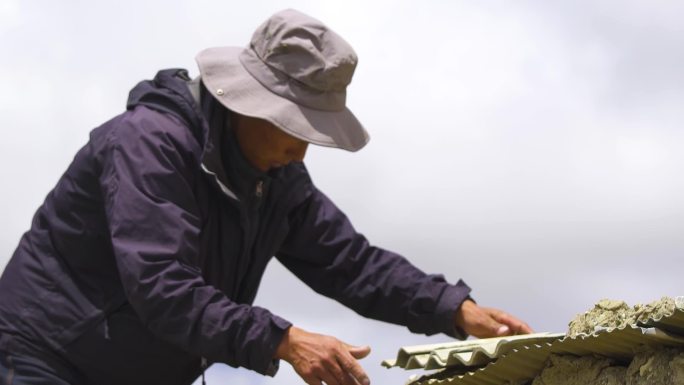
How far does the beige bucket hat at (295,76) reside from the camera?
4797mm

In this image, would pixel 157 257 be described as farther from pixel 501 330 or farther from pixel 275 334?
pixel 501 330

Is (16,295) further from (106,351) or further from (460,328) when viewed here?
(460,328)

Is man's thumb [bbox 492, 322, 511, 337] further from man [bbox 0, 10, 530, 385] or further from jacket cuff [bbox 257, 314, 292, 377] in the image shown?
jacket cuff [bbox 257, 314, 292, 377]

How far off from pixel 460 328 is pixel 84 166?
1496 millimetres

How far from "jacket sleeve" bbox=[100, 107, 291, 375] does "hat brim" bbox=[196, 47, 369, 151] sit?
0.80 ft

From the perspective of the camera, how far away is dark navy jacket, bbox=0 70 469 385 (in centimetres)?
451

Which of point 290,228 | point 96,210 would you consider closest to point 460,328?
point 290,228

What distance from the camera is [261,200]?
16.8ft

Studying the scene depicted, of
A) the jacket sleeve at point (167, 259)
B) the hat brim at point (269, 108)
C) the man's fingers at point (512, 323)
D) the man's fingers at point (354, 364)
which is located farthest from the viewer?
the man's fingers at point (512, 323)

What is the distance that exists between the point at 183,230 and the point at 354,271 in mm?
1135

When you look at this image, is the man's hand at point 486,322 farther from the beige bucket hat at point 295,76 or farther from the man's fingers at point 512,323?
the beige bucket hat at point 295,76

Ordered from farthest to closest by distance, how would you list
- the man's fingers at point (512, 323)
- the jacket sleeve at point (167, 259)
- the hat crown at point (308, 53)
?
the man's fingers at point (512, 323)
the hat crown at point (308, 53)
the jacket sleeve at point (167, 259)

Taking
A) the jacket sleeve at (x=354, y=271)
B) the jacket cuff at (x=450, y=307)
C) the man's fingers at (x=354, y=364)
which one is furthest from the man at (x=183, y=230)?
the jacket sleeve at (x=354, y=271)

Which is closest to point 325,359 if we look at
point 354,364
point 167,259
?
point 354,364
